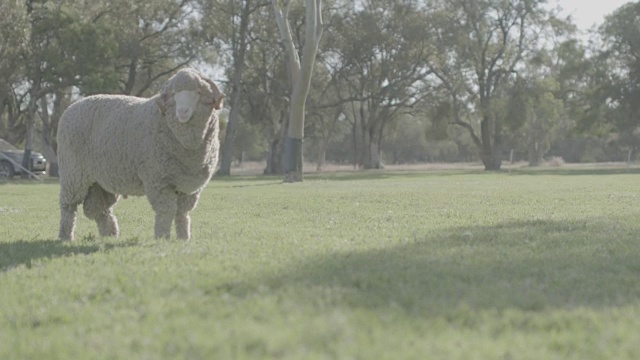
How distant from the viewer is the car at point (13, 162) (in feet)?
107

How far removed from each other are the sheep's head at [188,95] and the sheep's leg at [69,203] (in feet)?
4.74

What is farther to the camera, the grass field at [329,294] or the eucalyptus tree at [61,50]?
the eucalyptus tree at [61,50]

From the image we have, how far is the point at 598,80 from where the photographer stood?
1978 inches

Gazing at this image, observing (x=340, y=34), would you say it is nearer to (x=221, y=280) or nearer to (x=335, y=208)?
(x=335, y=208)

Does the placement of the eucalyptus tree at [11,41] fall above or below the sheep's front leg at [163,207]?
above

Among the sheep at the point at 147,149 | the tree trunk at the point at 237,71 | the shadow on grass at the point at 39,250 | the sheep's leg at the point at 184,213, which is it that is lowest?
the shadow on grass at the point at 39,250

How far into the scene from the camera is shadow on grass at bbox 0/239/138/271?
605 cm

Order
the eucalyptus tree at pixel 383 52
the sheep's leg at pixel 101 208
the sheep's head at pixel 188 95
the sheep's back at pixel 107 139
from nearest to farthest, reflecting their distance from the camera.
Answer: the sheep's head at pixel 188 95, the sheep's back at pixel 107 139, the sheep's leg at pixel 101 208, the eucalyptus tree at pixel 383 52

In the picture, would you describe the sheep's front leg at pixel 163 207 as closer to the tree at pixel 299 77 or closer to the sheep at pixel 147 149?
the sheep at pixel 147 149

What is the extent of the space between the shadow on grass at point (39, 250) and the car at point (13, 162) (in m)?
27.0

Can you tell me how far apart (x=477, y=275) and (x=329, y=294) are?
1.26 m

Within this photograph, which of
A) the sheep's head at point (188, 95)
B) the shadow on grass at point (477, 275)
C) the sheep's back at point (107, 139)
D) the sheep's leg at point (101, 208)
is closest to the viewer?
the shadow on grass at point (477, 275)

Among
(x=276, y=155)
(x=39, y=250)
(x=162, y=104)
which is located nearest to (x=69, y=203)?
(x=39, y=250)

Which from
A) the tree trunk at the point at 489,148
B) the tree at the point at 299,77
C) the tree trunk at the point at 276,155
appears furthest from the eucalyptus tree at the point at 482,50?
the tree at the point at 299,77
